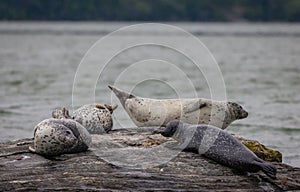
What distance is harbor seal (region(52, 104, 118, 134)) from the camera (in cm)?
1070

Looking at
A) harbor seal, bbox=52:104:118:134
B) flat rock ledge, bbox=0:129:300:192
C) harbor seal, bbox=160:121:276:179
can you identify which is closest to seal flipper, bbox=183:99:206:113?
harbor seal, bbox=52:104:118:134

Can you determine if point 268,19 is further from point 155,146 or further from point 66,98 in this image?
point 155,146

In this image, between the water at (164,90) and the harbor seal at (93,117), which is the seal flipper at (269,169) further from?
the water at (164,90)

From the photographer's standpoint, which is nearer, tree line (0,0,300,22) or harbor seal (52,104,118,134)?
harbor seal (52,104,118,134)

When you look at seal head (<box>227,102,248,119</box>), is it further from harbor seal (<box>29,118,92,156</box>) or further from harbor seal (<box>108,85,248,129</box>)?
harbor seal (<box>29,118,92,156</box>)

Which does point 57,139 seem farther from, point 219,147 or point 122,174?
point 219,147

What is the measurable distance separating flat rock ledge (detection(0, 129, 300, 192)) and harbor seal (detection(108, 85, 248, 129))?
158cm

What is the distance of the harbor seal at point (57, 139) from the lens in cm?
932

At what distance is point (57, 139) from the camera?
9.30m

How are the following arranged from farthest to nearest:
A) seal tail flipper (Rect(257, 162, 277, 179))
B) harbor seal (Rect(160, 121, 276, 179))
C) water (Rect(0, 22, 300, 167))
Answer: water (Rect(0, 22, 300, 167)) → harbor seal (Rect(160, 121, 276, 179)) → seal tail flipper (Rect(257, 162, 277, 179))

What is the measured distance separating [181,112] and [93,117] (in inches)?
57.2

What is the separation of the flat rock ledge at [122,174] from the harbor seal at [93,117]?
911mm

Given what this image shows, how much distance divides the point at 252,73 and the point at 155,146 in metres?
26.3

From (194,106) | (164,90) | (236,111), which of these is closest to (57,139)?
(194,106)
